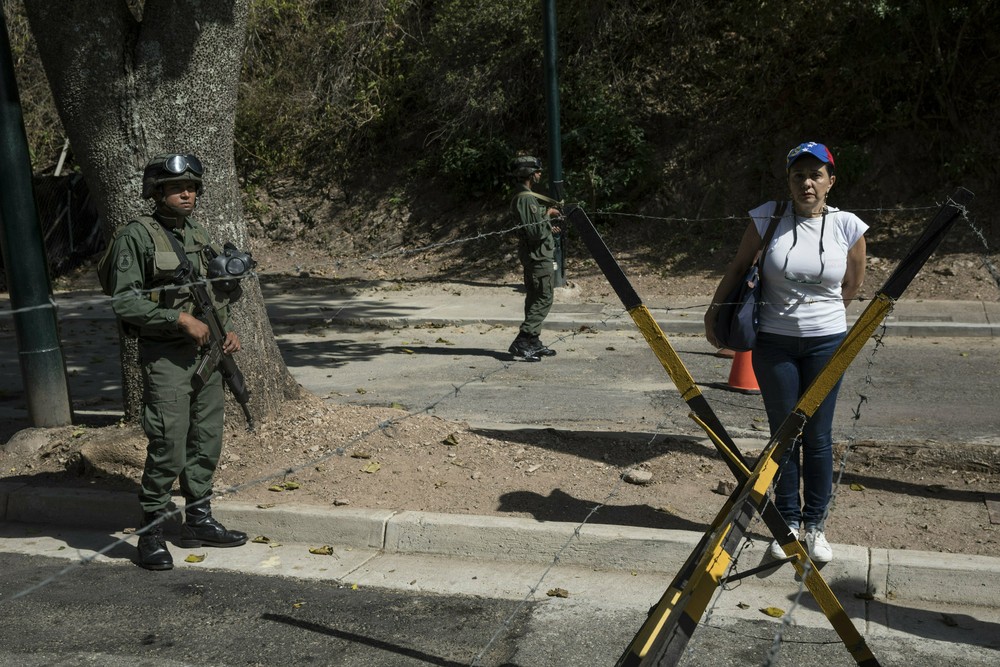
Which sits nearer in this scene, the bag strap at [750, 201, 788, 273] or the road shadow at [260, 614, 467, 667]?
the road shadow at [260, 614, 467, 667]

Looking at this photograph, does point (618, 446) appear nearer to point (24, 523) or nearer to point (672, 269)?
point (24, 523)

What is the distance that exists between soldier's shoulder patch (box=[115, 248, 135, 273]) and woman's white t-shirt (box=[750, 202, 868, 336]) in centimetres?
301

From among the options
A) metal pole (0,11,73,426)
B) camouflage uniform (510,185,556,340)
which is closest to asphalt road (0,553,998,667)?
metal pole (0,11,73,426)

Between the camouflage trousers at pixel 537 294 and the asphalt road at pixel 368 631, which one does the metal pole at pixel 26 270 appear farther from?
the camouflage trousers at pixel 537 294

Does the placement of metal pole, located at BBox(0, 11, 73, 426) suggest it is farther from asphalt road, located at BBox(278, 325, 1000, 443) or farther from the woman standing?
the woman standing

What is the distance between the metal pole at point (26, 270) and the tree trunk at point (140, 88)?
1.95ft

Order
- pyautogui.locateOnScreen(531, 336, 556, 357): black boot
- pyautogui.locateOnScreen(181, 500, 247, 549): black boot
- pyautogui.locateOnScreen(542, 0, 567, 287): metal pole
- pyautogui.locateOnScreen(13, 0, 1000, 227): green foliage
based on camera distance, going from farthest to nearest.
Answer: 1. pyautogui.locateOnScreen(13, 0, 1000, 227): green foliage
2. pyautogui.locateOnScreen(542, 0, 567, 287): metal pole
3. pyautogui.locateOnScreen(531, 336, 556, 357): black boot
4. pyautogui.locateOnScreen(181, 500, 247, 549): black boot

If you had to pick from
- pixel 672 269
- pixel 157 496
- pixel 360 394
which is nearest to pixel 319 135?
pixel 672 269

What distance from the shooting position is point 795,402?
15.1 feet

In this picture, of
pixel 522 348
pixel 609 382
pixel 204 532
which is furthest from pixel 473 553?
pixel 522 348

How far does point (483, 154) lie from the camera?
18.0 m

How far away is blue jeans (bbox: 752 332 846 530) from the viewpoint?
459cm

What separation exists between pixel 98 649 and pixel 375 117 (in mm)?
17146

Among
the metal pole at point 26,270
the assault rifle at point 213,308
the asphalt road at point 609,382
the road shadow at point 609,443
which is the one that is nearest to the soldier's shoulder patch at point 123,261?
the assault rifle at point 213,308
